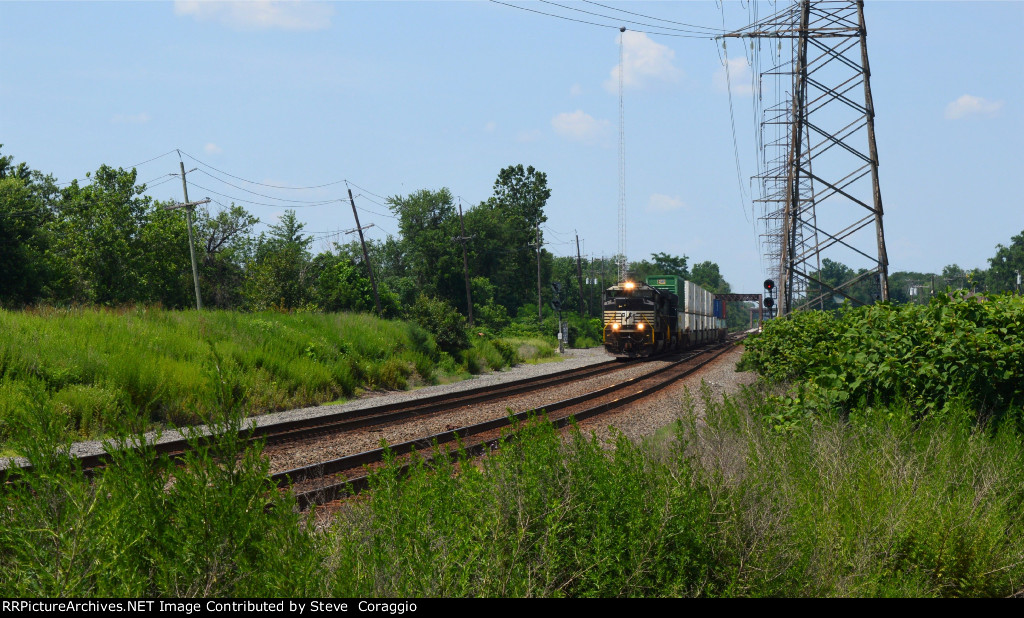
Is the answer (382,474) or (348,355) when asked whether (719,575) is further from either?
(348,355)

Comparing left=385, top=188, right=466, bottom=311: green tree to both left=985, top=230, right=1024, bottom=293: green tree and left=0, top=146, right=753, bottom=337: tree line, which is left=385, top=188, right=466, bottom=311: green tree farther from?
left=985, top=230, right=1024, bottom=293: green tree

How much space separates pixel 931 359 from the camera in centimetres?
716

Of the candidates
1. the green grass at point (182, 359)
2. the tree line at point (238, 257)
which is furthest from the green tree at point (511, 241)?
the green grass at point (182, 359)

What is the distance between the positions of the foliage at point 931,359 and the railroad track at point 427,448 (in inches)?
124

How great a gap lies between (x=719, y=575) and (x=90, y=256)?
2326 inches

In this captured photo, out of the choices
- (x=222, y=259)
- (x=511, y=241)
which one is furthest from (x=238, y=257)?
(x=511, y=241)

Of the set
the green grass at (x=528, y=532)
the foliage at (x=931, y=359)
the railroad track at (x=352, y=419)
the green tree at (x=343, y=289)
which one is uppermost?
the green tree at (x=343, y=289)

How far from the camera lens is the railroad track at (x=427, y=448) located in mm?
7168

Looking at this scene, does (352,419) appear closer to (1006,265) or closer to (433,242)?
(433,242)

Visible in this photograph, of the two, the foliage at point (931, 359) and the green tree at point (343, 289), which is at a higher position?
the green tree at point (343, 289)

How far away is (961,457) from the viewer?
19.9ft

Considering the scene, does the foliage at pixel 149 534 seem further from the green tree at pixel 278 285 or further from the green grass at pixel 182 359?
the green tree at pixel 278 285

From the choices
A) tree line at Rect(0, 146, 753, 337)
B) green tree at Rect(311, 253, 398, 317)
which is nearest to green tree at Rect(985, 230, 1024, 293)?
tree line at Rect(0, 146, 753, 337)

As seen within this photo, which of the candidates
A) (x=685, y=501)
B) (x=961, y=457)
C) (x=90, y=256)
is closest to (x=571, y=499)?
(x=685, y=501)
